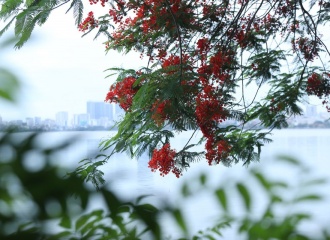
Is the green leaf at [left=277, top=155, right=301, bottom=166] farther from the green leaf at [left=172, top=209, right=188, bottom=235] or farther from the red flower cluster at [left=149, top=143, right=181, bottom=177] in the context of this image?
the red flower cluster at [left=149, top=143, right=181, bottom=177]

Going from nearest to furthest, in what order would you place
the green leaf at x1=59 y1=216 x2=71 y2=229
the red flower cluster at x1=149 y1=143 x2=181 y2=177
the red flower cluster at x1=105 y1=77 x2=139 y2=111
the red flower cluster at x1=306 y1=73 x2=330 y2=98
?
the green leaf at x1=59 y1=216 x2=71 y2=229
the red flower cluster at x1=149 y1=143 x2=181 y2=177
the red flower cluster at x1=105 y1=77 x2=139 y2=111
the red flower cluster at x1=306 y1=73 x2=330 y2=98

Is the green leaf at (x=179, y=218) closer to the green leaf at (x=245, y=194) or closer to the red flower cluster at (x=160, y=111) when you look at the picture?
the green leaf at (x=245, y=194)

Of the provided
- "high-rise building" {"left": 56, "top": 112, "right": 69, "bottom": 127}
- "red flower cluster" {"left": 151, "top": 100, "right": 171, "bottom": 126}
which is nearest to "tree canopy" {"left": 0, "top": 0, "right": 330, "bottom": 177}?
"red flower cluster" {"left": 151, "top": 100, "right": 171, "bottom": 126}

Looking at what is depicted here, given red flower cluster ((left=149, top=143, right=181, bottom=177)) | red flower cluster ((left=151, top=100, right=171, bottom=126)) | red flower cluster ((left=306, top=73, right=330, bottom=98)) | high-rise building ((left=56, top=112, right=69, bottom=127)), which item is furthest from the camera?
red flower cluster ((left=306, top=73, right=330, bottom=98))

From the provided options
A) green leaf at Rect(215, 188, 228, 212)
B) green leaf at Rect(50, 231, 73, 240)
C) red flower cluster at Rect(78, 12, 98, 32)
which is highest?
red flower cluster at Rect(78, 12, 98, 32)

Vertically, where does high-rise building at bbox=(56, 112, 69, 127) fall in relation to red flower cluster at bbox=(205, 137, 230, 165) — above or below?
above

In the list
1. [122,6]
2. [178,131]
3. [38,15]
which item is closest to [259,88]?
[178,131]

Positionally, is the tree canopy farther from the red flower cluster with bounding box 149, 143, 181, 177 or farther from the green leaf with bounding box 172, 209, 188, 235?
the green leaf with bounding box 172, 209, 188, 235

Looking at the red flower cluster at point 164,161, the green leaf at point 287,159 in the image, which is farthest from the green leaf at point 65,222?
the red flower cluster at point 164,161

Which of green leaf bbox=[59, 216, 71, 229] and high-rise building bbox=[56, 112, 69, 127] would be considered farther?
high-rise building bbox=[56, 112, 69, 127]

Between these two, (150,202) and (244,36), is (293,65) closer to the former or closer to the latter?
(244,36)

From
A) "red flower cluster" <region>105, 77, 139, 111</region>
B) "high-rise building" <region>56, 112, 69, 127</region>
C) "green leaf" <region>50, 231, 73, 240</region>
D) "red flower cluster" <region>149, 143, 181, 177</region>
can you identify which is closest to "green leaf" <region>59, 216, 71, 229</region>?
"green leaf" <region>50, 231, 73, 240</region>

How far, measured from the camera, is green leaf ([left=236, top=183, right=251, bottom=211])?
33cm

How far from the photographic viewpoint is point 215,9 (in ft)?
10.6
